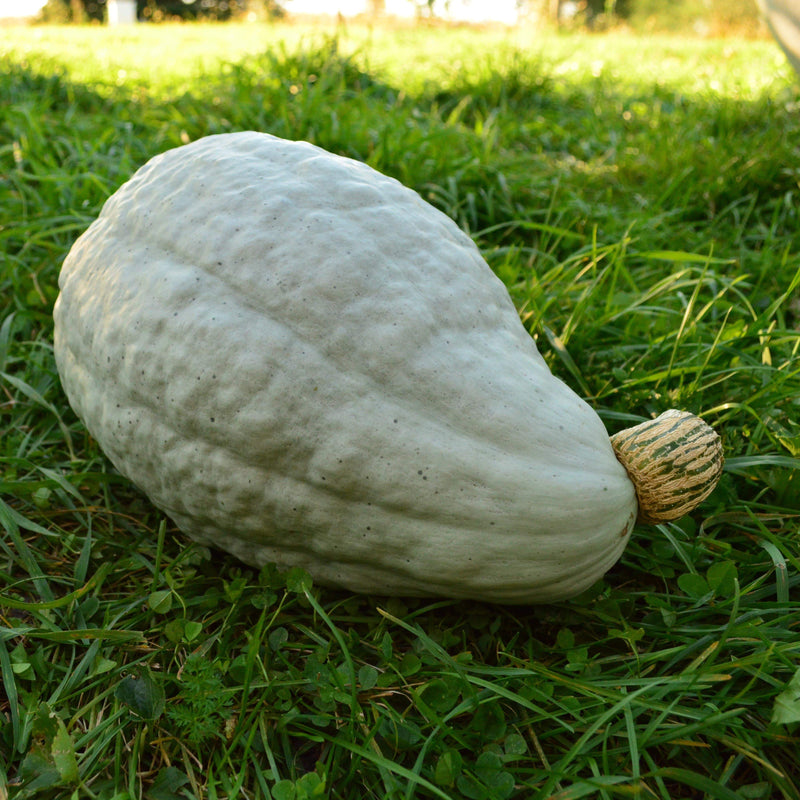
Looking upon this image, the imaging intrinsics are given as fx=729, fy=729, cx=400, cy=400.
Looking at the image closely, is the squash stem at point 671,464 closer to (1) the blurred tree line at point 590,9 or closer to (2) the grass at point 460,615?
(2) the grass at point 460,615

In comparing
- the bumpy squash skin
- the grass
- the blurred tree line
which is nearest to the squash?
the bumpy squash skin

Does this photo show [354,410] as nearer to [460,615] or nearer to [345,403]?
[345,403]

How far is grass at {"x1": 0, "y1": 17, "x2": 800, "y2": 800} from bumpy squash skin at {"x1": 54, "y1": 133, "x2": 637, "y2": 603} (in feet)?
0.45

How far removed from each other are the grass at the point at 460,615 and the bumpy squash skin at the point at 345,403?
0.45ft

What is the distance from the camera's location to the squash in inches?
52.1

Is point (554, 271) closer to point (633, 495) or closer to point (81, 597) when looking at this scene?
point (633, 495)

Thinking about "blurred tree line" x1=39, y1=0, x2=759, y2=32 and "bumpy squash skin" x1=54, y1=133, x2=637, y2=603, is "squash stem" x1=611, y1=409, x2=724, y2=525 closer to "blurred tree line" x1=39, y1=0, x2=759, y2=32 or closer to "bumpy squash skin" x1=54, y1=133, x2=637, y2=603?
"bumpy squash skin" x1=54, y1=133, x2=637, y2=603

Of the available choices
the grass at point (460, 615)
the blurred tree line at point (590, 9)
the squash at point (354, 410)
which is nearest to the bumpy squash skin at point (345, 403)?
the squash at point (354, 410)

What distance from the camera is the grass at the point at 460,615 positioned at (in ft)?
3.98

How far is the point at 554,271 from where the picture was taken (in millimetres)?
2389

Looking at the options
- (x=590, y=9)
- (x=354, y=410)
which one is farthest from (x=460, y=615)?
(x=590, y=9)

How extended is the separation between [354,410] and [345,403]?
2cm

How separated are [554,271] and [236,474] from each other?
1.40 m

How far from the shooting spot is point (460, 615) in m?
1.52
